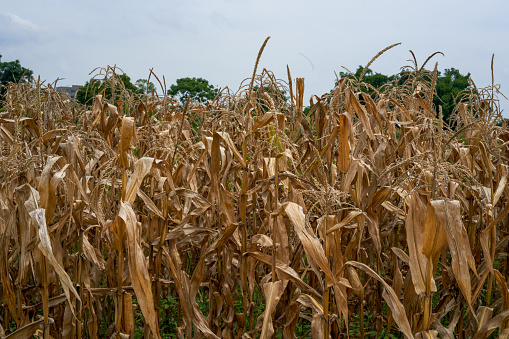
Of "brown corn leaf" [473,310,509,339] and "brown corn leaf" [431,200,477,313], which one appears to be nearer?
"brown corn leaf" [431,200,477,313]

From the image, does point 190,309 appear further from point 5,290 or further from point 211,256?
point 5,290

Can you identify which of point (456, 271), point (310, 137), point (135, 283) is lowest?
point (135, 283)

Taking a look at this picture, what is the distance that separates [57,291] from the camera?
9.20 feet

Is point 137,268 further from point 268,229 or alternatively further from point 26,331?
point 268,229

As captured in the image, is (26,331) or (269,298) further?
(26,331)

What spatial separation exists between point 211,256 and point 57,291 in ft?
2.95

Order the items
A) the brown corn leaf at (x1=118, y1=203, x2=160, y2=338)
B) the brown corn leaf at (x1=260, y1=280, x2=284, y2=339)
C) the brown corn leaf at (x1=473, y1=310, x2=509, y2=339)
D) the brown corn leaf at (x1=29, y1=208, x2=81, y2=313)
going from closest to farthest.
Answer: the brown corn leaf at (x1=29, y1=208, x2=81, y2=313) < the brown corn leaf at (x1=118, y1=203, x2=160, y2=338) < the brown corn leaf at (x1=260, y1=280, x2=284, y2=339) < the brown corn leaf at (x1=473, y1=310, x2=509, y2=339)

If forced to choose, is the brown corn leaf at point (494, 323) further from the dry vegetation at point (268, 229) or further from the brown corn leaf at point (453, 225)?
the brown corn leaf at point (453, 225)

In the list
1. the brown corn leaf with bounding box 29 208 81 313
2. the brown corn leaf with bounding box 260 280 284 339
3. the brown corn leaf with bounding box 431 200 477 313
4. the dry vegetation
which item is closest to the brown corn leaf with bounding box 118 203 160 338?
the dry vegetation

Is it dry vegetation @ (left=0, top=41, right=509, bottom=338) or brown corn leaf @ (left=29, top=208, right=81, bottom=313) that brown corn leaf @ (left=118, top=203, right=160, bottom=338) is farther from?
brown corn leaf @ (left=29, top=208, right=81, bottom=313)

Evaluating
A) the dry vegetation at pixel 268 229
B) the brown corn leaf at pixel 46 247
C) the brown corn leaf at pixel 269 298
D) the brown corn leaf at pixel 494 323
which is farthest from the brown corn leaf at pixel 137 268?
the brown corn leaf at pixel 494 323

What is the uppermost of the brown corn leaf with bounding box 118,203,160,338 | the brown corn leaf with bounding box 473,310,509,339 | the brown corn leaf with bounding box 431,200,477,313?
the brown corn leaf with bounding box 431,200,477,313

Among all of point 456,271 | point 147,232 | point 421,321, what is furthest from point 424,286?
point 147,232

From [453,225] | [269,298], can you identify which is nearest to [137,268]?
[269,298]
